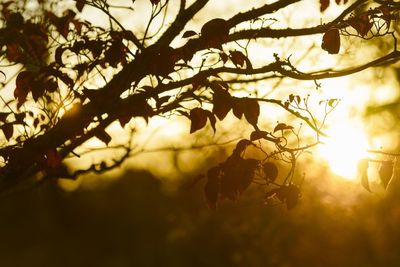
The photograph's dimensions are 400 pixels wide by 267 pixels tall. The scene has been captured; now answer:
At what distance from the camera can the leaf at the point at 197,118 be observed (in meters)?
2.74

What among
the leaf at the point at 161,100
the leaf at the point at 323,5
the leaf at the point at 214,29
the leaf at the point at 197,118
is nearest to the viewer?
the leaf at the point at 197,118

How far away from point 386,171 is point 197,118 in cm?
105

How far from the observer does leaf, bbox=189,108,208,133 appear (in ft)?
9.00

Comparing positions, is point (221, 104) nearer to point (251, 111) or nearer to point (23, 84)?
point (251, 111)

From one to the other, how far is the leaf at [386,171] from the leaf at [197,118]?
0.98 metres

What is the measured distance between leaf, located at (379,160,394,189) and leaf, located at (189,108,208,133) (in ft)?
3.21

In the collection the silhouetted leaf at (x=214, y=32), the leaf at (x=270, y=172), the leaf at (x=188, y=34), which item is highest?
the leaf at (x=188, y=34)

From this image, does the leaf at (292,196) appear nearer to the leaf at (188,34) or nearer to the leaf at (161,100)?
the leaf at (161,100)

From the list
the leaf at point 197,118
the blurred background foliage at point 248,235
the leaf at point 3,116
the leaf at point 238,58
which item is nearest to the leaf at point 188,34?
the leaf at point 238,58

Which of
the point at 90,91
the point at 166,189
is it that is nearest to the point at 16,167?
the point at 90,91

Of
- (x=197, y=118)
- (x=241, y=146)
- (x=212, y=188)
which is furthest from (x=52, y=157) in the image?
(x=241, y=146)

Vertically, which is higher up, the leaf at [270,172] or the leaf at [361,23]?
the leaf at [361,23]

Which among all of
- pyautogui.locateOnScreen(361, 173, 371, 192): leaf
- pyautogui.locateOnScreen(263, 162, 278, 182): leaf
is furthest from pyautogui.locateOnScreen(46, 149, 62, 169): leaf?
pyautogui.locateOnScreen(361, 173, 371, 192): leaf

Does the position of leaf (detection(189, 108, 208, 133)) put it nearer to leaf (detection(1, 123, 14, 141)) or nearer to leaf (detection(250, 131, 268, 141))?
leaf (detection(250, 131, 268, 141))
